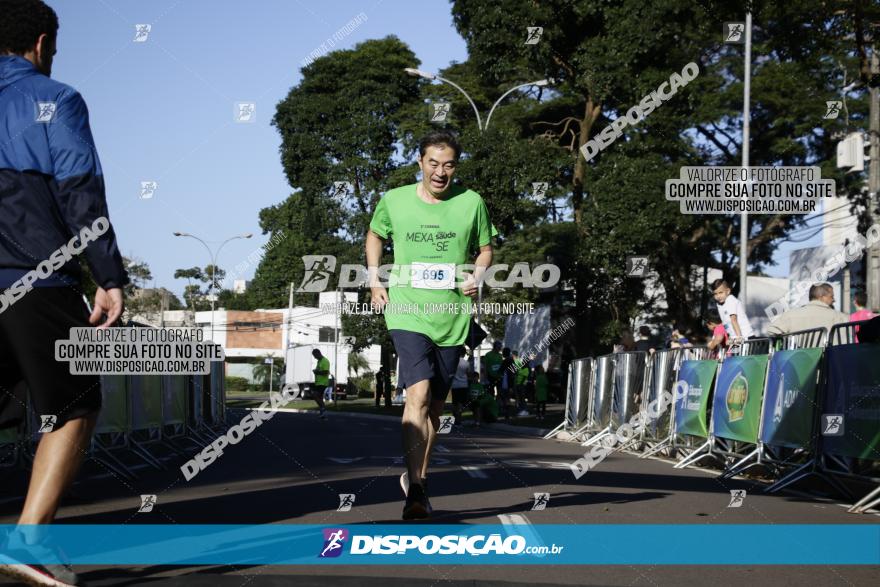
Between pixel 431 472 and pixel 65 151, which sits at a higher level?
pixel 65 151

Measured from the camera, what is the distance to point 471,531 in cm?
612

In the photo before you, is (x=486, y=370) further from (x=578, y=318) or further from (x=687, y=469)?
(x=687, y=469)

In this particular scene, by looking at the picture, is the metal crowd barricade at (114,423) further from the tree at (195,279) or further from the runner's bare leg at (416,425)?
the tree at (195,279)

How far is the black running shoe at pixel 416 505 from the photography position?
6453mm

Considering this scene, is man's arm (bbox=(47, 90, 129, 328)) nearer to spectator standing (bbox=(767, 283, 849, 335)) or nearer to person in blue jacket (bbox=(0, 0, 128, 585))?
person in blue jacket (bbox=(0, 0, 128, 585))

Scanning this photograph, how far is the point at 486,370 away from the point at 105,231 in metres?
22.4

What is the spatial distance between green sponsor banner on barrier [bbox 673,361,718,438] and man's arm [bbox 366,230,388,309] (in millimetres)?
7227

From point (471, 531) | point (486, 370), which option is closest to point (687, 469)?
point (471, 531)

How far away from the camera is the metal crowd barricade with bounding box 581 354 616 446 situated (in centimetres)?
1828

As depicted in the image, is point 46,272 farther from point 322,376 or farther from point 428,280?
point 322,376

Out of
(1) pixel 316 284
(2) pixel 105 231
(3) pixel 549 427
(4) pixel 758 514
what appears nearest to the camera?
(2) pixel 105 231

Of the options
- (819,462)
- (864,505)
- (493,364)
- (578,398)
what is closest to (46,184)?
(864,505)

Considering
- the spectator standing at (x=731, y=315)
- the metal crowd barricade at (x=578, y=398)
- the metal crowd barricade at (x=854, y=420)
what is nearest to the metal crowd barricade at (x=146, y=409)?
the metal crowd barricade at (x=854, y=420)

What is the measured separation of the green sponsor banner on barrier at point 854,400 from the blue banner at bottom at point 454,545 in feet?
6.77
